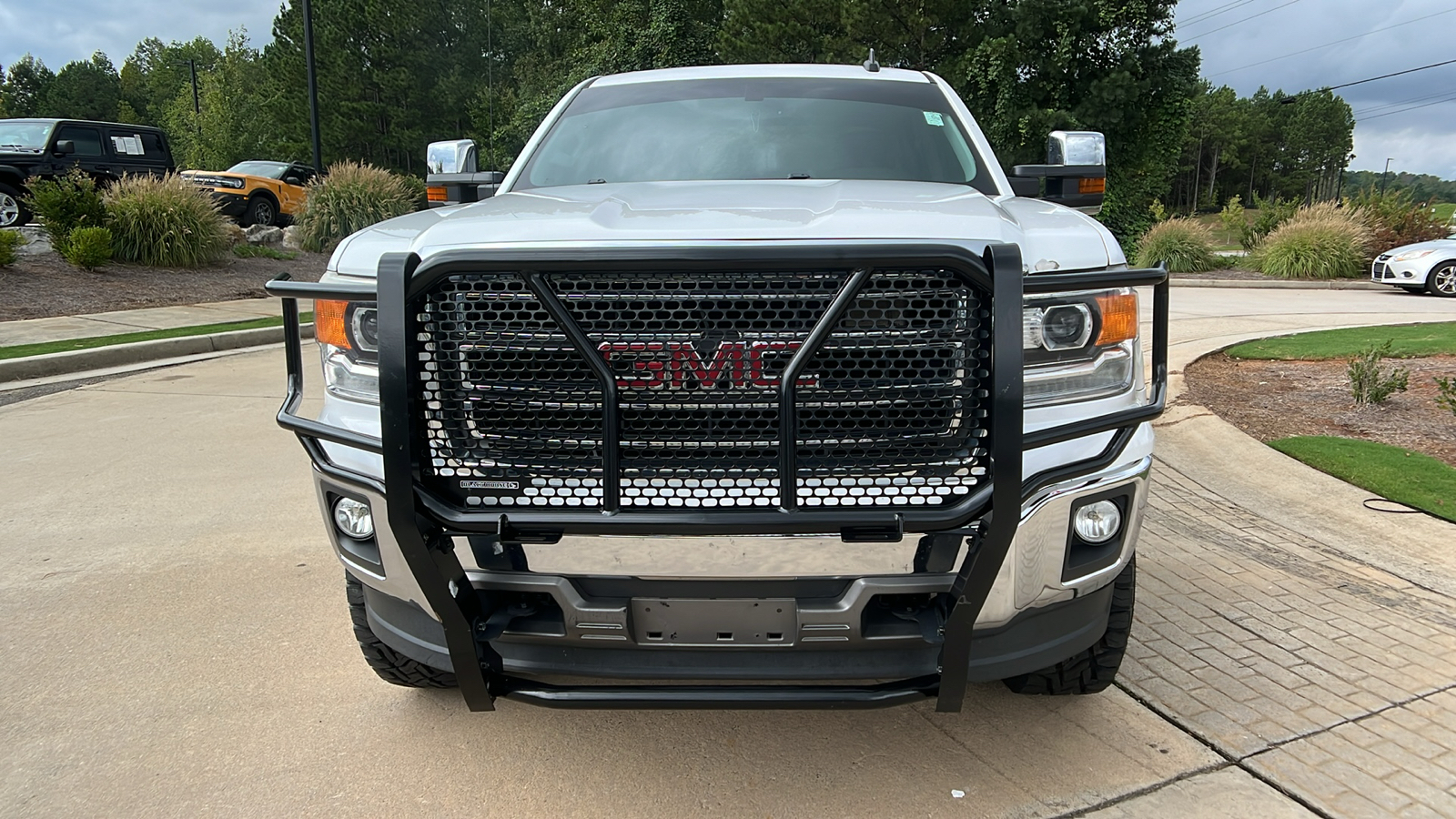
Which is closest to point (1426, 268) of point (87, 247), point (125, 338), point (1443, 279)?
point (1443, 279)

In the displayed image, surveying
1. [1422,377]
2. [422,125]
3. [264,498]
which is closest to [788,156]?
[264,498]

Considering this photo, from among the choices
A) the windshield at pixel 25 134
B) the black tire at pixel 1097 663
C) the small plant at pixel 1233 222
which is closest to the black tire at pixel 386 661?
the black tire at pixel 1097 663

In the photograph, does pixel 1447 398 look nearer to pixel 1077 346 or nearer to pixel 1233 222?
pixel 1077 346

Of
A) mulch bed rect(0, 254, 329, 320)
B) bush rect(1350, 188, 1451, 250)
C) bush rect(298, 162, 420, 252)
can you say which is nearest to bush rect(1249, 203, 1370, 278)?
bush rect(1350, 188, 1451, 250)

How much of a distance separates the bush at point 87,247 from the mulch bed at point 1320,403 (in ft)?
43.9

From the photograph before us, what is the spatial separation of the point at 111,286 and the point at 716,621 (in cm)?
1365

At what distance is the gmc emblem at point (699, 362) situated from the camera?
1.76m

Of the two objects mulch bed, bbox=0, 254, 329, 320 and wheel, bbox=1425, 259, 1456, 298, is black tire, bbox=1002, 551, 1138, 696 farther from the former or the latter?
wheel, bbox=1425, 259, 1456, 298

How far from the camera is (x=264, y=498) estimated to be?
183 inches

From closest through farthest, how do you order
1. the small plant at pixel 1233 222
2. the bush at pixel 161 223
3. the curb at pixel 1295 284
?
the bush at pixel 161 223, the curb at pixel 1295 284, the small plant at pixel 1233 222

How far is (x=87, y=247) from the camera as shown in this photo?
41.9ft

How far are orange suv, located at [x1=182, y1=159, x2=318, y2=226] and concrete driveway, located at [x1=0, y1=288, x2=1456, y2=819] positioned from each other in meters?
17.0

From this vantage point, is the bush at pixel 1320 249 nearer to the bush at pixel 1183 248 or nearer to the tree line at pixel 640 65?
the bush at pixel 1183 248

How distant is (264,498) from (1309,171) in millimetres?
121917
